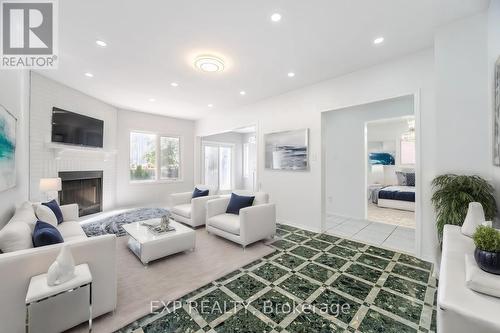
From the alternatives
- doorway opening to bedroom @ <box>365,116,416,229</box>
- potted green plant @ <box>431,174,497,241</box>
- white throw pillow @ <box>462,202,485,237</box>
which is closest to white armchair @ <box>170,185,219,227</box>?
potted green plant @ <box>431,174,497,241</box>

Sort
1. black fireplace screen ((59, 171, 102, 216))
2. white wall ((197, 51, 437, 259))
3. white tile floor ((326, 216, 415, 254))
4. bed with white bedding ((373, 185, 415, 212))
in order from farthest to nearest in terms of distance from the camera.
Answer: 1. bed with white bedding ((373, 185, 415, 212))
2. black fireplace screen ((59, 171, 102, 216))
3. white tile floor ((326, 216, 415, 254))
4. white wall ((197, 51, 437, 259))

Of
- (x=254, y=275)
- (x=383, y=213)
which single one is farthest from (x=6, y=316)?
(x=383, y=213)

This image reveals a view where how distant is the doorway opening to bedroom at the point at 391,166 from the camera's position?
5574mm

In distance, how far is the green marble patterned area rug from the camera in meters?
1.63

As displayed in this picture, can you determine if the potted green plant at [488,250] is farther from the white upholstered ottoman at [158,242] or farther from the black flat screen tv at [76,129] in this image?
the black flat screen tv at [76,129]

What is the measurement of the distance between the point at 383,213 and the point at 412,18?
14.7 feet

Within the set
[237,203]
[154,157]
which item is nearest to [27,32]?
[237,203]

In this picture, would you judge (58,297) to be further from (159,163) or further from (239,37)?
(159,163)

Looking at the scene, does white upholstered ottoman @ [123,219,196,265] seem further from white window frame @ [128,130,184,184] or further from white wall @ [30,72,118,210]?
white window frame @ [128,130,184,184]

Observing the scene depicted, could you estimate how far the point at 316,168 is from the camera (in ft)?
12.6

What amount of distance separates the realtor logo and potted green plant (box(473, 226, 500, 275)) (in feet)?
12.8

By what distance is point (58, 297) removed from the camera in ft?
4.85

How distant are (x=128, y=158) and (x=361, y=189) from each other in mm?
6208

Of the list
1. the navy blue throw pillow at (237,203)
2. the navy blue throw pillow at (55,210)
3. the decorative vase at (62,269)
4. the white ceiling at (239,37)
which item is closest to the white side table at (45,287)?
the decorative vase at (62,269)
